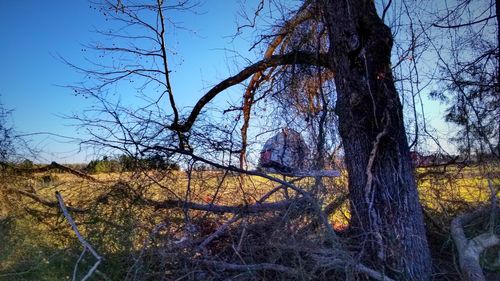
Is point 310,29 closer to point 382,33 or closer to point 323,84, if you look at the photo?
point 323,84

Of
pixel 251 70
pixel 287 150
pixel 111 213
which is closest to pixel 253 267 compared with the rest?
pixel 111 213

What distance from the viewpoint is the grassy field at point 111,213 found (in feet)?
13.5

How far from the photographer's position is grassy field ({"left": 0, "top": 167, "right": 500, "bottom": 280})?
411 cm

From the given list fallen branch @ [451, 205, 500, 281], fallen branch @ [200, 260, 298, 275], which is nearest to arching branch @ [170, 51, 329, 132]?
fallen branch @ [200, 260, 298, 275]

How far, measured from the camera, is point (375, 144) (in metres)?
4.42

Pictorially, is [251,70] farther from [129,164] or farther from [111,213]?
[111,213]

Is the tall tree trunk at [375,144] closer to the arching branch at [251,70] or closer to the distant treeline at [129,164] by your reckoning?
the arching branch at [251,70]

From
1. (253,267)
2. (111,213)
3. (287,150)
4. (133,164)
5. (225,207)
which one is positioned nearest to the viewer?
(253,267)

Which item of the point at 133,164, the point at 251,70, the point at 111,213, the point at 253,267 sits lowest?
the point at 253,267

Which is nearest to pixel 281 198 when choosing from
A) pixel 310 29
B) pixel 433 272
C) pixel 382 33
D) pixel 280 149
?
pixel 280 149

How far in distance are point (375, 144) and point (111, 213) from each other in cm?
313

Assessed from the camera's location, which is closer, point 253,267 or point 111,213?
point 253,267

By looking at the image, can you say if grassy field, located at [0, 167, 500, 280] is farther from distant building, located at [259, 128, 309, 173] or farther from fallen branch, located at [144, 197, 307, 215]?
distant building, located at [259, 128, 309, 173]

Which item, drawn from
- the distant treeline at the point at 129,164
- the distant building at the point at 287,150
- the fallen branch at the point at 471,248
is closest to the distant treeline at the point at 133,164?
the distant treeline at the point at 129,164
